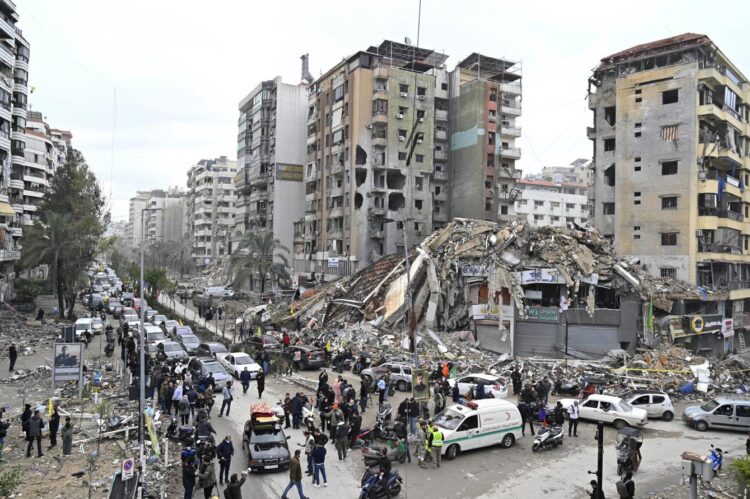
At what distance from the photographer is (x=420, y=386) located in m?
18.2

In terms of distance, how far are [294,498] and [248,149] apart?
2948 inches

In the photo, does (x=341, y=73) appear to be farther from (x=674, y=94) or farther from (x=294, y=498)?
(x=294, y=498)

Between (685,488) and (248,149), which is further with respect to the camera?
(248,149)

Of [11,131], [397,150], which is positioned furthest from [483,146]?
[11,131]

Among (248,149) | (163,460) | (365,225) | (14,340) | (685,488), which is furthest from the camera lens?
(248,149)

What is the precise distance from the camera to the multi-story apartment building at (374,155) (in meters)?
58.8

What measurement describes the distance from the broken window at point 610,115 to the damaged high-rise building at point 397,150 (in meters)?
16.4

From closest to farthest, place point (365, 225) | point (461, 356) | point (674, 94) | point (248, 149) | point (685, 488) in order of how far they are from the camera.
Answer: point (685, 488) < point (461, 356) < point (674, 94) < point (365, 225) < point (248, 149)

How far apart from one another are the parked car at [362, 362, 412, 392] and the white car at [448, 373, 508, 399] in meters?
2.33

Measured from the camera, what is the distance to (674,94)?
143ft

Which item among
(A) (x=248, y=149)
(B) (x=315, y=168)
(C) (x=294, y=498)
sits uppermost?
(A) (x=248, y=149)

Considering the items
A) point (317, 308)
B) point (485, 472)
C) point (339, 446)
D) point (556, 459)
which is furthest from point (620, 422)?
point (317, 308)

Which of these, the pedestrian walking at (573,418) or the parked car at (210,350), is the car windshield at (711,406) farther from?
the parked car at (210,350)

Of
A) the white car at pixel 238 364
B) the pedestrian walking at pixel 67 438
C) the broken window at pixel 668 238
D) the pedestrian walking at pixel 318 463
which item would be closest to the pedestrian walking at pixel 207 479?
the pedestrian walking at pixel 318 463
